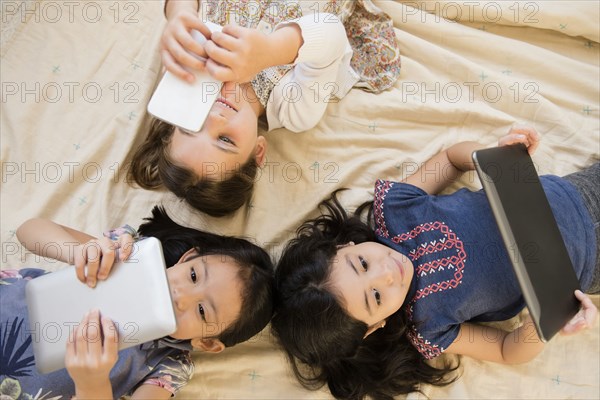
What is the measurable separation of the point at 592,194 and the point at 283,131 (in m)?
0.62

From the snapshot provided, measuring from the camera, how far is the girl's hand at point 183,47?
89cm

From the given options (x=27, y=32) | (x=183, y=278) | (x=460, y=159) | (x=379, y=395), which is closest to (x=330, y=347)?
(x=379, y=395)

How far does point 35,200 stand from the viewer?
1146 mm

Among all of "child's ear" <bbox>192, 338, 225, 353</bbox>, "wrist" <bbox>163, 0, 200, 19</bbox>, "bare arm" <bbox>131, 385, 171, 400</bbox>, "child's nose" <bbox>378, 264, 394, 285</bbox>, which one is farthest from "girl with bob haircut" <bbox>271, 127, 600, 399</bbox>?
"wrist" <bbox>163, 0, 200, 19</bbox>

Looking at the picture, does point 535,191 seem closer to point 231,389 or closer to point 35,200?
point 231,389

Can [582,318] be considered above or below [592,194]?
below

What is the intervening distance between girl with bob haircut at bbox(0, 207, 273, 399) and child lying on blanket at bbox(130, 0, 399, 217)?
0.12 meters

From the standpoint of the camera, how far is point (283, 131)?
1.21 meters

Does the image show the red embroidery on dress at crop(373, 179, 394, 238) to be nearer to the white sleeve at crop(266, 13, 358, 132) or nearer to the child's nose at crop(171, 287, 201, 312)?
the white sleeve at crop(266, 13, 358, 132)

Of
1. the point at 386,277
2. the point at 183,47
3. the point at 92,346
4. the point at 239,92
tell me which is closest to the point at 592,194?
the point at 386,277

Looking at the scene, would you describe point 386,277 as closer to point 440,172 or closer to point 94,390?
point 440,172

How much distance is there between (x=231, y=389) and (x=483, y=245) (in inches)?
21.9

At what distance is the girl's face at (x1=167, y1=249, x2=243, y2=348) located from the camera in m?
0.89

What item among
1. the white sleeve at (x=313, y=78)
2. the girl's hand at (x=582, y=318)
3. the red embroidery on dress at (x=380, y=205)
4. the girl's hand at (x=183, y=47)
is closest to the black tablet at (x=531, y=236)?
the girl's hand at (x=582, y=318)
